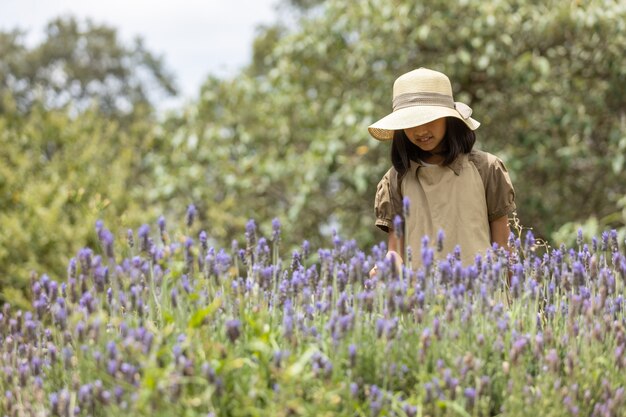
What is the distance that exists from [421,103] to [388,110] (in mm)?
4000

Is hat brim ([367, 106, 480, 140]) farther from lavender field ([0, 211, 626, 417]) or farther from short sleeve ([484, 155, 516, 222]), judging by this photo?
lavender field ([0, 211, 626, 417])

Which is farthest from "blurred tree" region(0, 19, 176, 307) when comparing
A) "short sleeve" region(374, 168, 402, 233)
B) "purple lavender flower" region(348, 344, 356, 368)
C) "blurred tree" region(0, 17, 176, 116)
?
"blurred tree" region(0, 17, 176, 116)

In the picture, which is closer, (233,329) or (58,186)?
(233,329)

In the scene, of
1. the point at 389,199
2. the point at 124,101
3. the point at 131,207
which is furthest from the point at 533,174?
the point at 124,101

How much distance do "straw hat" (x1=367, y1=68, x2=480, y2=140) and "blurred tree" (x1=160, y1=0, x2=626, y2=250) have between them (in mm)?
3369

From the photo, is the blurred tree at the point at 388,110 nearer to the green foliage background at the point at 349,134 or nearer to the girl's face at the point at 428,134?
the green foliage background at the point at 349,134

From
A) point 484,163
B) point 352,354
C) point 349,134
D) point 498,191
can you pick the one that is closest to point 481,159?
point 484,163

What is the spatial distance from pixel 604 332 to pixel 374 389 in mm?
848

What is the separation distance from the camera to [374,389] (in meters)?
2.25

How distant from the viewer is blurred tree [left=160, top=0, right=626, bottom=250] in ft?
23.1

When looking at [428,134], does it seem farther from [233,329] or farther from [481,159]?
[233,329]

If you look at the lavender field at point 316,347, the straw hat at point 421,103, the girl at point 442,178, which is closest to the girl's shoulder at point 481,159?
the girl at point 442,178

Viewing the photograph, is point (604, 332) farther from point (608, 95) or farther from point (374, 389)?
point (608, 95)

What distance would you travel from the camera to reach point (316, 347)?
245cm
